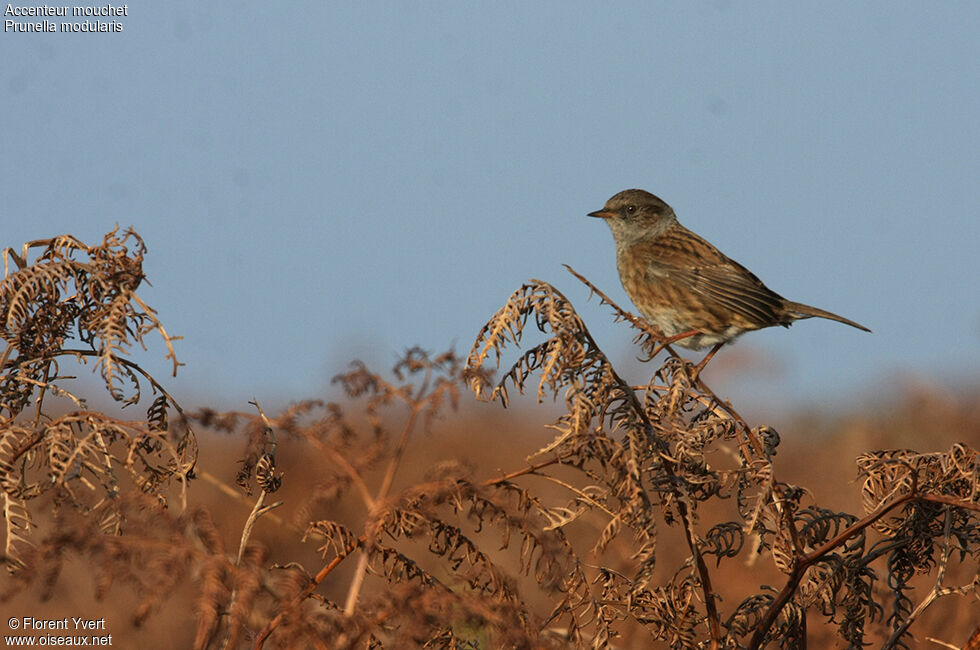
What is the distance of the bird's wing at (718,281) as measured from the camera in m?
6.47

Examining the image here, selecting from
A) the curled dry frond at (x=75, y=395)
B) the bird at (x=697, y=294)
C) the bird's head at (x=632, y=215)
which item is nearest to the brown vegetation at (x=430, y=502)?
the curled dry frond at (x=75, y=395)

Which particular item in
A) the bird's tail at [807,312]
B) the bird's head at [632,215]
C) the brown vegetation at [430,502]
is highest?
the bird's head at [632,215]

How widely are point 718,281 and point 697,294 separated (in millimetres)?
259

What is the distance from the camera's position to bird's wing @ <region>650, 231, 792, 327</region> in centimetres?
647

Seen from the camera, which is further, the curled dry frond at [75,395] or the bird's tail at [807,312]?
the bird's tail at [807,312]

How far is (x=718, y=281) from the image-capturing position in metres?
6.66

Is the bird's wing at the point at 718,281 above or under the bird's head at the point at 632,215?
under

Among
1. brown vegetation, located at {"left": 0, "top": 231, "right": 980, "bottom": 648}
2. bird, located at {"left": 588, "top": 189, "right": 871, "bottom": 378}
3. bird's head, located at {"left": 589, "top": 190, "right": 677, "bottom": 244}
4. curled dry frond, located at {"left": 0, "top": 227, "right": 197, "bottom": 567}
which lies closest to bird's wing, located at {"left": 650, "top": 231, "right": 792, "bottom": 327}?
bird, located at {"left": 588, "top": 189, "right": 871, "bottom": 378}

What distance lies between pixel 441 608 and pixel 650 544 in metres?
0.74

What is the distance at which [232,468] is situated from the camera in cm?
796

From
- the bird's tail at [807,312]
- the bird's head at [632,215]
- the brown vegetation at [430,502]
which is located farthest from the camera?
the bird's head at [632,215]

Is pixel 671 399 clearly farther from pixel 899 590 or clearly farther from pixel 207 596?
pixel 207 596

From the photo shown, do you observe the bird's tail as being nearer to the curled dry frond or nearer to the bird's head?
the bird's head

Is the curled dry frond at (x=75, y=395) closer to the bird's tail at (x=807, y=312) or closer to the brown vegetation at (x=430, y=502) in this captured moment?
the brown vegetation at (x=430, y=502)
